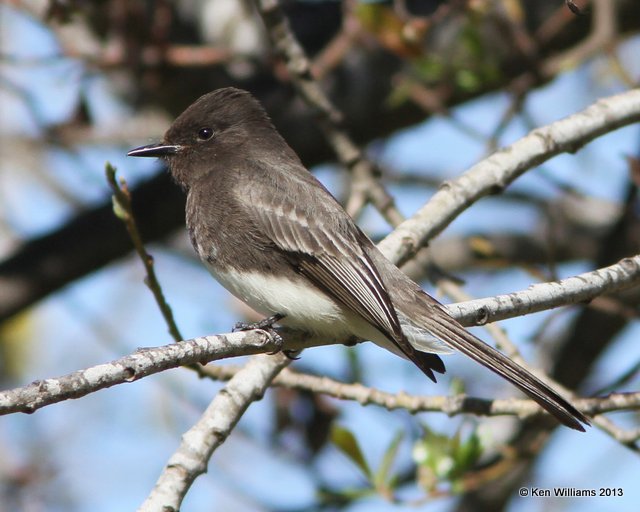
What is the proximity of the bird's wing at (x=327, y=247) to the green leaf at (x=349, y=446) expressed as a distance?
0.62m

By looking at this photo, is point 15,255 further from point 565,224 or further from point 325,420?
point 565,224

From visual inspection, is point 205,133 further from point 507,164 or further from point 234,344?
point 234,344

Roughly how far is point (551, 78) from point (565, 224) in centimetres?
140

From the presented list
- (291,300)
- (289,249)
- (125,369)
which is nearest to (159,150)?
(289,249)

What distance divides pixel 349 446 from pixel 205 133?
5.11 ft

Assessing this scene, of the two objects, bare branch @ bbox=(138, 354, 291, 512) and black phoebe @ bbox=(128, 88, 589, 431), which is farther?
black phoebe @ bbox=(128, 88, 589, 431)

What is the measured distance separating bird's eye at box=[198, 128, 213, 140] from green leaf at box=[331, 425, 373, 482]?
1442mm

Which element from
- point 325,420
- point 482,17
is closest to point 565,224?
point 482,17

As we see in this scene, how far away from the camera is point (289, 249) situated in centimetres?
373

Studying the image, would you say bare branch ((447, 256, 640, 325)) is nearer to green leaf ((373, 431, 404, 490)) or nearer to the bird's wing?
the bird's wing

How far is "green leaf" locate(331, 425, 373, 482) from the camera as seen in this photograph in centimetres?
392

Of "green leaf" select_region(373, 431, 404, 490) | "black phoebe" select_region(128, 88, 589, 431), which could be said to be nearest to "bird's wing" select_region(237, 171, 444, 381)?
"black phoebe" select_region(128, 88, 589, 431)

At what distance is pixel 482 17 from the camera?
4871 millimetres

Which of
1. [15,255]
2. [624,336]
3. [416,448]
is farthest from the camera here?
[624,336]
